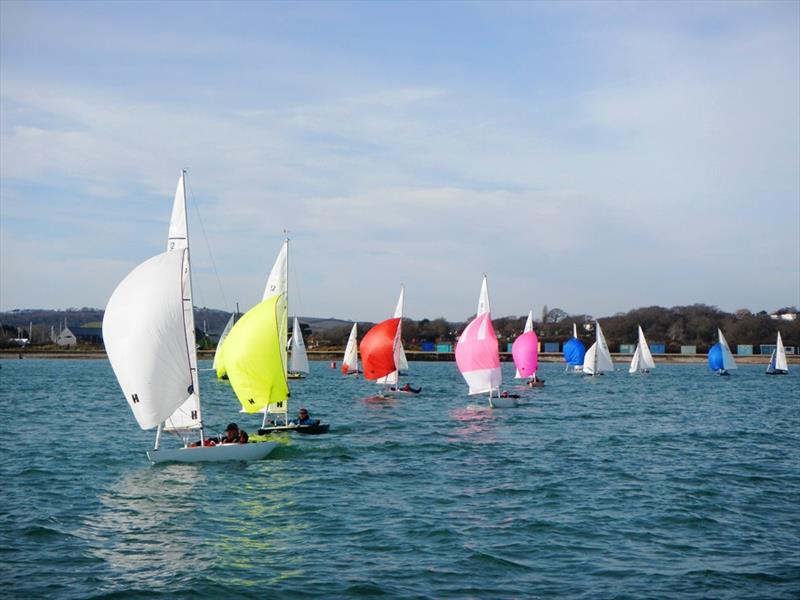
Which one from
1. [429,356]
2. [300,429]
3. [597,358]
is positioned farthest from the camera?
[429,356]

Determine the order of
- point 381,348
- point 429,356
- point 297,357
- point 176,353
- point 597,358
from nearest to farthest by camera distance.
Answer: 1. point 176,353
2. point 381,348
3. point 297,357
4. point 597,358
5. point 429,356

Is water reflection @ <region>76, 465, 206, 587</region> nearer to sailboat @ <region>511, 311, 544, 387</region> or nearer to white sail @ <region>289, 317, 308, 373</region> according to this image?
sailboat @ <region>511, 311, 544, 387</region>

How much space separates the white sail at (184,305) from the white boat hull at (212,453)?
1.11m

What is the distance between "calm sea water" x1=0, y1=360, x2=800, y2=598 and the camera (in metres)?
17.7

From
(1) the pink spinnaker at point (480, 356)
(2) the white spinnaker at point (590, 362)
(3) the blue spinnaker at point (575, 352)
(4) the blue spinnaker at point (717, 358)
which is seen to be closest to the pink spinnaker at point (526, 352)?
(1) the pink spinnaker at point (480, 356)

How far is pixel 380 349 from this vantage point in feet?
198

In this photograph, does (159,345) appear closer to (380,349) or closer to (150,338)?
(150,338)

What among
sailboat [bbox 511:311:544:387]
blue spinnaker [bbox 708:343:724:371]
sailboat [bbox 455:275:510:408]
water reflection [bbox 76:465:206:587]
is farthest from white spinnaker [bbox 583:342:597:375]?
water reflection [bbox 76:465:206:587]

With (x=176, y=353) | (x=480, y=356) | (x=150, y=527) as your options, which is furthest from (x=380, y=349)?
(x=150, y=527)

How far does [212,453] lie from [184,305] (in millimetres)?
4945

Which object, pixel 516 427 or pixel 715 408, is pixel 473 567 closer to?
pixel 516 427

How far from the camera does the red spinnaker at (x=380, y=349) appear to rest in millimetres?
60312

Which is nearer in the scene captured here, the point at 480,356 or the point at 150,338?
the point at 150,338

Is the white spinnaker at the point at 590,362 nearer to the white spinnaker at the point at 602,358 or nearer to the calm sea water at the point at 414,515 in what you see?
the white spinnaker at the point at 602,358
